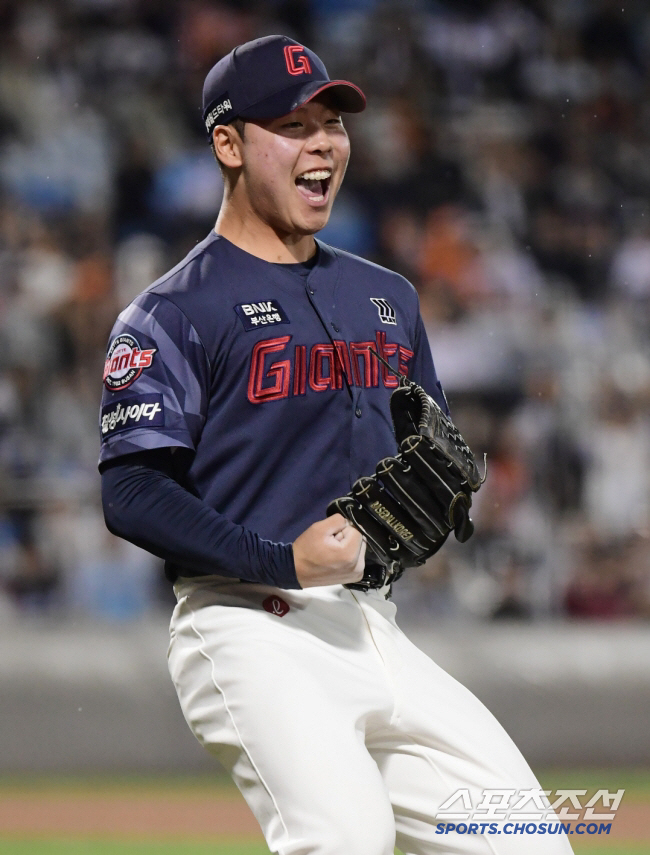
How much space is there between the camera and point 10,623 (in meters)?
6.58

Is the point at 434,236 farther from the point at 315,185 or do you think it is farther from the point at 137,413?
the point at 137,413

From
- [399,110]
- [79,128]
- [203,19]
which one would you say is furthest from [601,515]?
[203,19]

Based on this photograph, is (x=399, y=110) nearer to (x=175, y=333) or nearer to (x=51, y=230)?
(x=51, y=230)

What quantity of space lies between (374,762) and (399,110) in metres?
7.52

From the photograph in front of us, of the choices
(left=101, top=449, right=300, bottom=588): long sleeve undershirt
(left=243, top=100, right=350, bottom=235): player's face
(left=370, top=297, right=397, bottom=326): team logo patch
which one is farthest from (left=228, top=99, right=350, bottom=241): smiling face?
(left=101, top=449, right=300, bottom=588): long sleeve undershirt

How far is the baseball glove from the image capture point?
8.51 ft

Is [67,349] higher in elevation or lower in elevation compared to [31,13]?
lower

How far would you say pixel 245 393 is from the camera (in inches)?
107

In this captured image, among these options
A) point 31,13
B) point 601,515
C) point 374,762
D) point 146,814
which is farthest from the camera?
point 31,13

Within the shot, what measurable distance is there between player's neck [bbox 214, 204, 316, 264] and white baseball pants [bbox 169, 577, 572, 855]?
0.75 m

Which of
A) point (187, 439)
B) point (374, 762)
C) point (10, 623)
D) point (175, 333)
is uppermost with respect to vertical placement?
point (175, 333)

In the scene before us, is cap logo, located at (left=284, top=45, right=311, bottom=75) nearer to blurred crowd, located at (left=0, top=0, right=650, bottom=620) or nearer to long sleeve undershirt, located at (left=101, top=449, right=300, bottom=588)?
long sleeve undershirt, located at (left=101, top=449, right=300, bottom=588)

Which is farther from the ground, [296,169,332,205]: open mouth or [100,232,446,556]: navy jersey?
[296,169,332,205]: open mouth

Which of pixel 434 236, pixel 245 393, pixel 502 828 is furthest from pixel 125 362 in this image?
pixel 434 236
